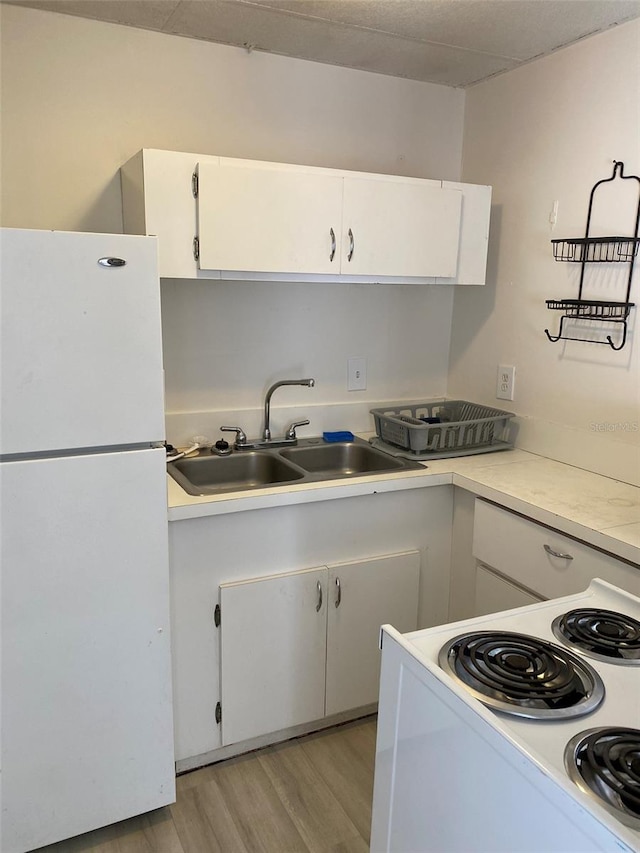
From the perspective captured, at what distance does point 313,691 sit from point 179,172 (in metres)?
1.68

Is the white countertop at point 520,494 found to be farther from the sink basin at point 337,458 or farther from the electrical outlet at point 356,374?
the electrical outlet at point 356,374

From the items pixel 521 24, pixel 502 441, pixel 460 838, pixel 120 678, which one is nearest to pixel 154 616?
pixel 120 678

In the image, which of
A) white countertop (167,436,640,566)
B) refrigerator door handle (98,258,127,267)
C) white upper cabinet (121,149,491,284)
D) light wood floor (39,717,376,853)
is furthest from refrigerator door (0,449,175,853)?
white upper cabinet (121,149,491,284)

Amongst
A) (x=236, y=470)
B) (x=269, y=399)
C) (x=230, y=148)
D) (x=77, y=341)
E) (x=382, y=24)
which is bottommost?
(x=236, y=470)

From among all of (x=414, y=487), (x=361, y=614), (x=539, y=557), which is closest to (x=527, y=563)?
(x=539, y=557)

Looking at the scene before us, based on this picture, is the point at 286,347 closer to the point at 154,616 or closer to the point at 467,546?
the point at 467,546

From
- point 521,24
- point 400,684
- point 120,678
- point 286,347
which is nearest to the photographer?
point 400,684

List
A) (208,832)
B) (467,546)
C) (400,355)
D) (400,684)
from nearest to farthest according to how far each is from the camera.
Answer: (400,684) → (208,832) → (467,546) → (400,355)

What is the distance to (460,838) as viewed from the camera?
1.02 metres

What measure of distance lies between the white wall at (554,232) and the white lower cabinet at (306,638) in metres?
0.76

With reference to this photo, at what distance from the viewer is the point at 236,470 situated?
2387mm

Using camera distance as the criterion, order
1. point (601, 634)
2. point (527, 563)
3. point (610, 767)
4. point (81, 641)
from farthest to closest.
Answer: point (527, 563) < point (81, 641) < point (601, 634) < point (610, 767)

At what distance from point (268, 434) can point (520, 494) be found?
0.98 m

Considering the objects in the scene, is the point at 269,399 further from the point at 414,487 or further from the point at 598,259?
the point at 598,259
